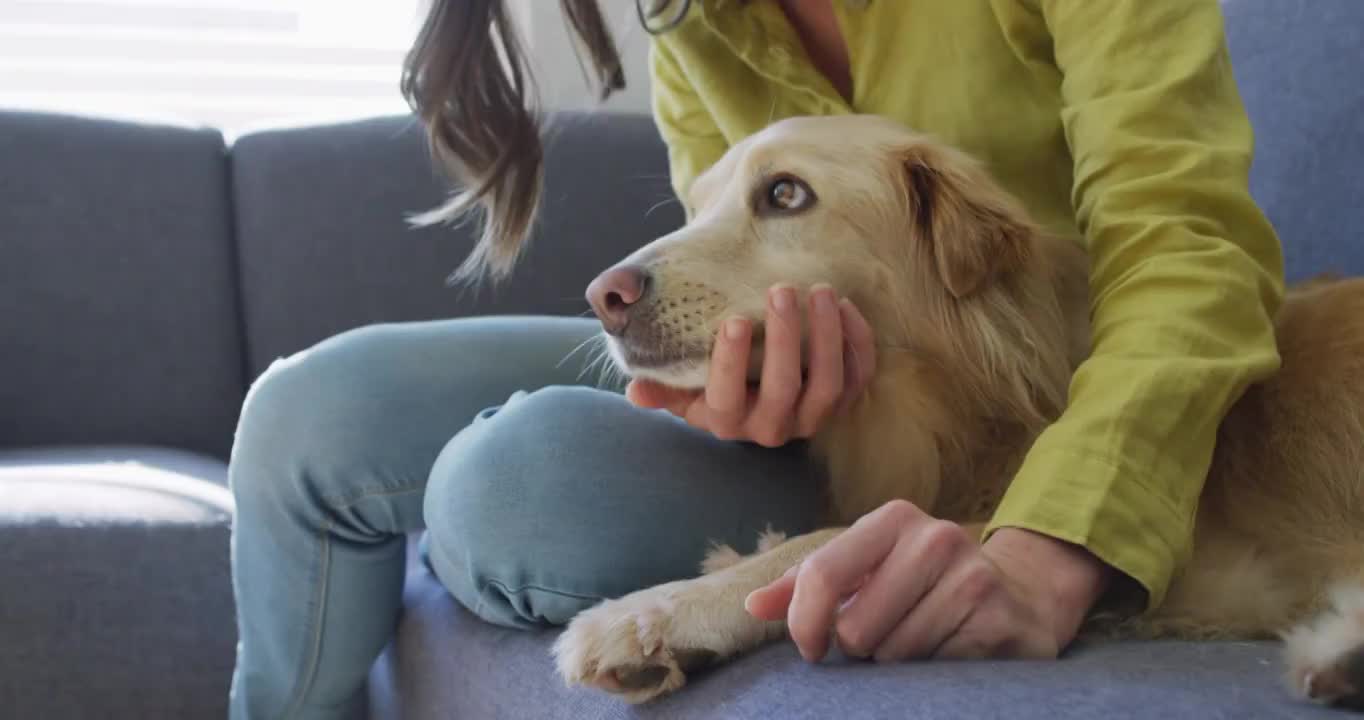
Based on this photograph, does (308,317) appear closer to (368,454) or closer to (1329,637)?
(368,454)

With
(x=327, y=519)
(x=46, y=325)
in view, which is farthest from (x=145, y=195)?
(x=327, y=519)

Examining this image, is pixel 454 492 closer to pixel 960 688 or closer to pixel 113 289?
pixel 960 688

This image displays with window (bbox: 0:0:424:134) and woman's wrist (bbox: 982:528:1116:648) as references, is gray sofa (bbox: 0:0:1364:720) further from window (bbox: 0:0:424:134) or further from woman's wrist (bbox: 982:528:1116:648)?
window (bbox: 0:0:424:134)

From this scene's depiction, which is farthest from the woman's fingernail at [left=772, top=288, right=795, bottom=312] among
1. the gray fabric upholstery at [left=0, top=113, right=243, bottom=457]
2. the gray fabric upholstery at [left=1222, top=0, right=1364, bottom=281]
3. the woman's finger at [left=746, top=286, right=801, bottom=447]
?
the gray fabric upholstery at [left=0, top=113, right=243, bottom=457]

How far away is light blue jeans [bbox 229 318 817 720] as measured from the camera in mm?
832

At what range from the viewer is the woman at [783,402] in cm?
67

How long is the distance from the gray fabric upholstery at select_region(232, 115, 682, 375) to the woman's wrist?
1.62m

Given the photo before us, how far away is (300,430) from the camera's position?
104cm

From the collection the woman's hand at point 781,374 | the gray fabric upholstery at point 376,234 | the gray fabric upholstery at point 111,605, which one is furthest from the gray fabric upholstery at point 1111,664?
the gray fabric upholstery at point 376,234

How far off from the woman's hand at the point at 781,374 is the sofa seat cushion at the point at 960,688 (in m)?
0.21

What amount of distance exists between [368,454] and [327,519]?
73mm

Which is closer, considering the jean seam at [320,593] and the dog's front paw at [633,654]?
the dog's front paw at [633,654]

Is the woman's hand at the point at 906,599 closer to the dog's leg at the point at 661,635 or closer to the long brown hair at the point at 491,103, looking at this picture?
the dog's leg at the point at 661,635

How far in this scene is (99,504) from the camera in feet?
4.73
